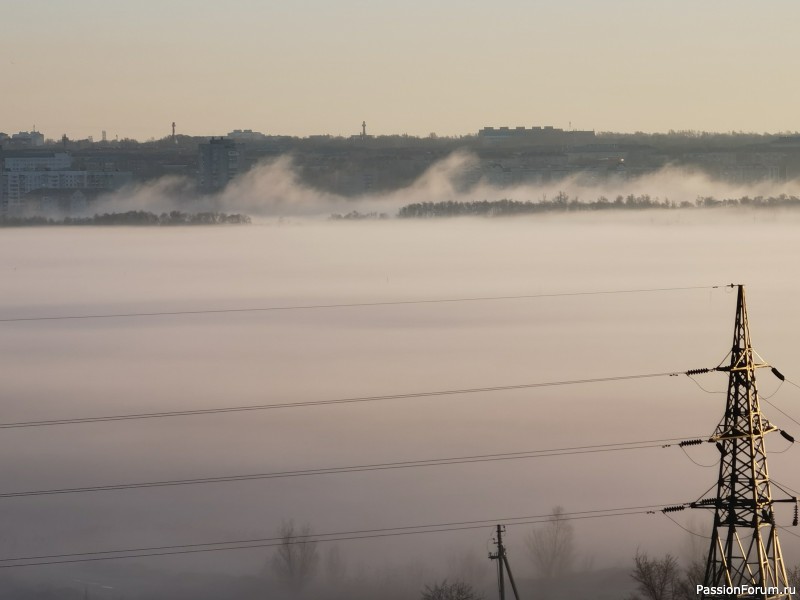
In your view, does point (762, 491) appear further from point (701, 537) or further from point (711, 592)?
point (701, 537)

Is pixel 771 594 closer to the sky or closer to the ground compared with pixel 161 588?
closer to the sky

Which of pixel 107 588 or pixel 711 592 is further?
pixel 107 588

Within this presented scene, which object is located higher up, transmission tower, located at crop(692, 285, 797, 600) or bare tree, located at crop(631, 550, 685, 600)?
transmission tower, located at crop(692, 285, 797, 600)

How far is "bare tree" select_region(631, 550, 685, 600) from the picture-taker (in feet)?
183

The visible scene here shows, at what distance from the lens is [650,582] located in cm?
5606

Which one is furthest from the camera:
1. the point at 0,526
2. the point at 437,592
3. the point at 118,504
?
the point at 118,504

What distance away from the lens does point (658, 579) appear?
60844 mm

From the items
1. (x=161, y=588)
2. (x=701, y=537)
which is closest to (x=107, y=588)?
(x=161, y=588)

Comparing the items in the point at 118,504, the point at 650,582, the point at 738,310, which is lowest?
the point at 118,504

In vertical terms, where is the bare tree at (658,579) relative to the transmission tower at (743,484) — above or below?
below

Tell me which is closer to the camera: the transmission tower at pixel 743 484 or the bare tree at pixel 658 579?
the transmission tower at pixel 743 484

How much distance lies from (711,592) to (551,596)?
39477 mm

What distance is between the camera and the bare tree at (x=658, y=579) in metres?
55.7

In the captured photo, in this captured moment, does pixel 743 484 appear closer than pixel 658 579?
Yes
